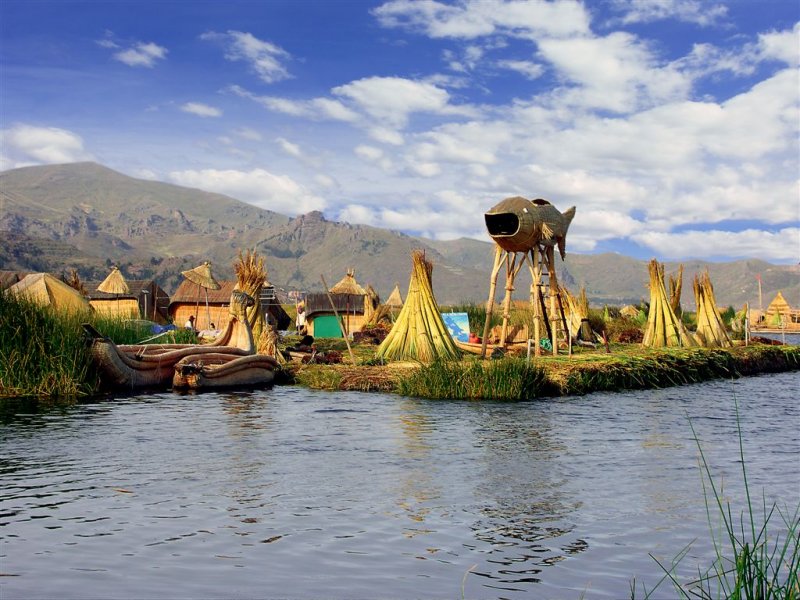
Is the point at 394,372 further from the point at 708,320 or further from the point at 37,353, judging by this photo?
the point at 708,320

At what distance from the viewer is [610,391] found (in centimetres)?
2231

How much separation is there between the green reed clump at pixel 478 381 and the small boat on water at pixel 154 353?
18.4 feet

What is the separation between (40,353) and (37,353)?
0.10 m

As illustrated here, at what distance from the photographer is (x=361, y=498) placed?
10055mm

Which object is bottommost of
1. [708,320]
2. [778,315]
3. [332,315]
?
[708,320]

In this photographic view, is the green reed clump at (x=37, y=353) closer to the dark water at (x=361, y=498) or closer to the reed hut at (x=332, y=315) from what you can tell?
the dark water at (x=361, y=498)

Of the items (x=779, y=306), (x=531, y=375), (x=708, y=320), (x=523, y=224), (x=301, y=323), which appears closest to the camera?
(x=531, y=375)

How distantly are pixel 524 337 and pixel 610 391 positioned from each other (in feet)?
27.5

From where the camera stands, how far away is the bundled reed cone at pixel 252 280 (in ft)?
87.2

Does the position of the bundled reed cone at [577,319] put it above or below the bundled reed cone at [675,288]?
below

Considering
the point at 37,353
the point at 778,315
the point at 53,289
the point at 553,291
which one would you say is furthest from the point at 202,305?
the point at 778,315

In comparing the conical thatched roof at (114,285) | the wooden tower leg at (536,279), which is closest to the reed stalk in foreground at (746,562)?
the wooden tower leg at (536,279)

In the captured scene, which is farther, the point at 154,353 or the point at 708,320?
Answer: the point at 708,320

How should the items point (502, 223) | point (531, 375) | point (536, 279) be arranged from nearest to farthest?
1. point (531, 375)
2. point (502, 223)
3. point (536, 279)
